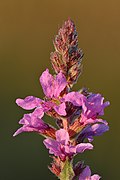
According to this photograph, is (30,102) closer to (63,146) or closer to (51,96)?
(51,96)

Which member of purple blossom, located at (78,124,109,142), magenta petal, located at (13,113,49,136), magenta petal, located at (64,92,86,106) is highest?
magenta petal, located at (13,113,49,136)

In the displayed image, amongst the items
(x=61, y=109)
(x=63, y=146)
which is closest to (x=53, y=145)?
(x=63, y=146)

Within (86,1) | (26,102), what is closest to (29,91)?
(86,1)

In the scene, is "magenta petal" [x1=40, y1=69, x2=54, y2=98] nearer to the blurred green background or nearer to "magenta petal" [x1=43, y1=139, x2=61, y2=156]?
"magenta petal" [x1=43, y1=139, x2=61, y2=156]

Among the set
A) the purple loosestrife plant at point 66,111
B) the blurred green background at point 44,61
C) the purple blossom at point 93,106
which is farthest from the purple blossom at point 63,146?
the blurred green background at point 44,61

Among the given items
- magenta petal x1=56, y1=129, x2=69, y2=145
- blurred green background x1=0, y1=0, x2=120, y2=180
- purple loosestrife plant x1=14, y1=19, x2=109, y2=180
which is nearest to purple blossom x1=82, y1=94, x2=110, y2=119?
purple loosestrife plant x1=14, y1=19, x2=109, y2=180
